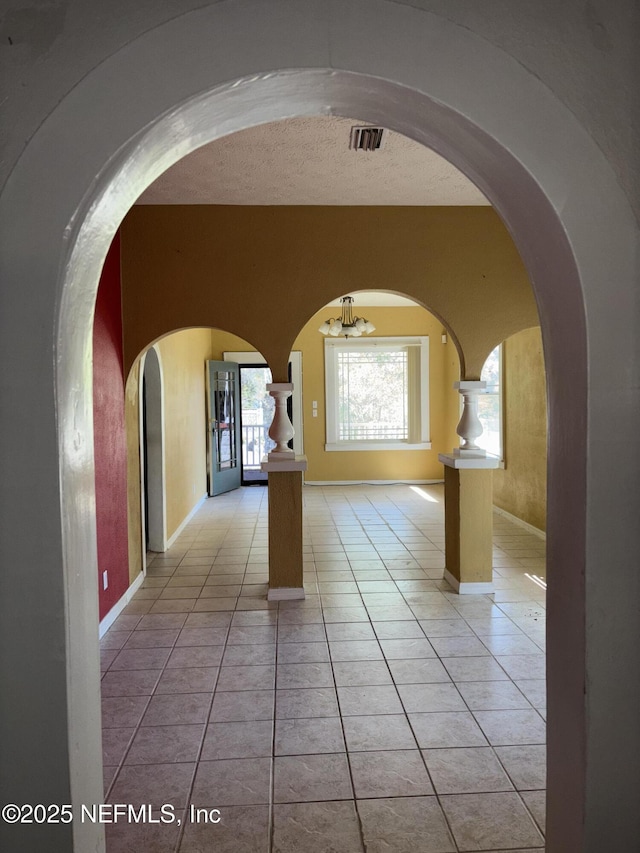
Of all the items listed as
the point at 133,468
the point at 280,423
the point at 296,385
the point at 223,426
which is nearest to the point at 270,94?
the point at 280,423

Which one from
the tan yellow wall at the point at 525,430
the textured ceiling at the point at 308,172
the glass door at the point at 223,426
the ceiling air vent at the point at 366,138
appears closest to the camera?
the ceiling air vent at the point at 366,138

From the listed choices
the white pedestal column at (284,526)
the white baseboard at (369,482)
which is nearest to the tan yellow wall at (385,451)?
the white baseboard at (369,482)

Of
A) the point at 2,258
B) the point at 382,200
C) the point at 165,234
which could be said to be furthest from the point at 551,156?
the point at 165,234

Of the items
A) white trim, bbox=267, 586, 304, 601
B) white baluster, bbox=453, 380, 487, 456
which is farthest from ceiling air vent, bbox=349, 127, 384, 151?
white trim, bbox=267, 586, 304, 601

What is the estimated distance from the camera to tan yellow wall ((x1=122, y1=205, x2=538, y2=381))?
4590 millimetres

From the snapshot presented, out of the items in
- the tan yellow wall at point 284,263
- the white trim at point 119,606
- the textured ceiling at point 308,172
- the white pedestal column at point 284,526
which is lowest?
the white trim at point 119,606

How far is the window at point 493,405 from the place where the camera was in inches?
300

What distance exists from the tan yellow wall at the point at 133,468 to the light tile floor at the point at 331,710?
0.28 meters

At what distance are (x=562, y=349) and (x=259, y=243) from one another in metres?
3.49

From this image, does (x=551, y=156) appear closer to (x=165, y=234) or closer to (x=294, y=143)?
(x=294, y=143)

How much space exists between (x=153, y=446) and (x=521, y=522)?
406 cm

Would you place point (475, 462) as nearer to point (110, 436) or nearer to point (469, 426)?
point (469, 426)

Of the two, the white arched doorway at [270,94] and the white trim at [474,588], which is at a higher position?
the white arched doorway at [270,94]

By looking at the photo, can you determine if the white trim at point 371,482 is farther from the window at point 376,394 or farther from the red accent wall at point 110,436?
the red accent wall at point 110,436
